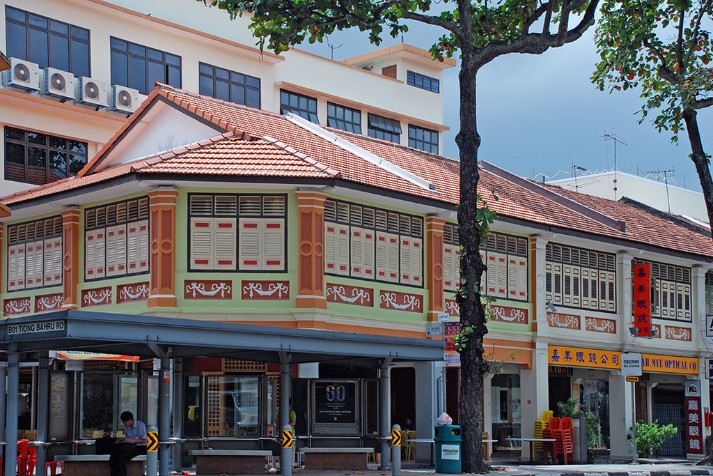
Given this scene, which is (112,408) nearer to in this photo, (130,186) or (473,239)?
(130,186)

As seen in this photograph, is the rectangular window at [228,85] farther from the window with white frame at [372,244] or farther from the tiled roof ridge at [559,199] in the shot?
the window with white frame at [372,244]

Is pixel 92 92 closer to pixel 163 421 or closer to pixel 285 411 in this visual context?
pixel 285 411

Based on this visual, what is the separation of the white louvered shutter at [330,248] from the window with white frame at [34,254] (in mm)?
6526

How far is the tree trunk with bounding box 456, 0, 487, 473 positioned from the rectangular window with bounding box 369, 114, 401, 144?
2285 centimetres

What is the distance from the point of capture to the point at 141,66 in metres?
37.8

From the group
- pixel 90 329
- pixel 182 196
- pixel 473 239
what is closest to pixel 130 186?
pixel 182 196

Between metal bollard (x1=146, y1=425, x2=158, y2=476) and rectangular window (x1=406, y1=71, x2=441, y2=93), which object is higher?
rectangular window (x1=406, y1=71, x2=441, y2=93)

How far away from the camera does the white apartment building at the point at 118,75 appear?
34.1m

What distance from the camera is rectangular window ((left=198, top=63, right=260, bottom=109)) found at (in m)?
39.9

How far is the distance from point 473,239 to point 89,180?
9.18 meters

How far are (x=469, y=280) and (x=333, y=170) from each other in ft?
13.4

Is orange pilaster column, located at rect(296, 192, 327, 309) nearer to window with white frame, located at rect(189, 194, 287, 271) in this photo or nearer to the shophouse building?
the shophouse building

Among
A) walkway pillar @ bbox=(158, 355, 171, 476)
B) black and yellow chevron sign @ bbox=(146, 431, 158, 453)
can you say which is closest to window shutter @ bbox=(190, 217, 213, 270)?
walkway pillar @ bbox=(158, 355, 171, 476)

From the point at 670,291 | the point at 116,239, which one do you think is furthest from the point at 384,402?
the point at 670,291
